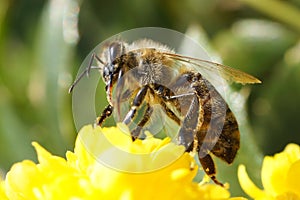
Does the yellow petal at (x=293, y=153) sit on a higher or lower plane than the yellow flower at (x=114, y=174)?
lower

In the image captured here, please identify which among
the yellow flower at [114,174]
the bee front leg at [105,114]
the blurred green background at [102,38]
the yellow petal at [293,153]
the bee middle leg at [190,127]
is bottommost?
the yellow petal at [293,153]

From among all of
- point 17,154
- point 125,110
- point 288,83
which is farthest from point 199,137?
point 17,154

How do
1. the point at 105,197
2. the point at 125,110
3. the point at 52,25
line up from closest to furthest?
the point at 105,197, the point at 125,110, the point at 52,25

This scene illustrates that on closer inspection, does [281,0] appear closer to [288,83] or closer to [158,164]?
[288,83]

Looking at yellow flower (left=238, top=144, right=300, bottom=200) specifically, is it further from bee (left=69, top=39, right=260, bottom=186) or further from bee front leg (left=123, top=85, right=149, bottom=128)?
bee front leg (left=123, top=85, right=149, bottom=128)

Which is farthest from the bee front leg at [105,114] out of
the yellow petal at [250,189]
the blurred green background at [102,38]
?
the blurred green background at [102,38]

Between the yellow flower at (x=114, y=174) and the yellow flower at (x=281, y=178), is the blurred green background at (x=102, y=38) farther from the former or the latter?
the yellow flower at (x=114, y=174)

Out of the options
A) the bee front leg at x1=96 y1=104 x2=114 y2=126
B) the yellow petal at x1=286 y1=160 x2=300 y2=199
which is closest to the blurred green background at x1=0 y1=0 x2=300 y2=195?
the yellow petal at x1=286 y1=160 x2=300 y2=199
